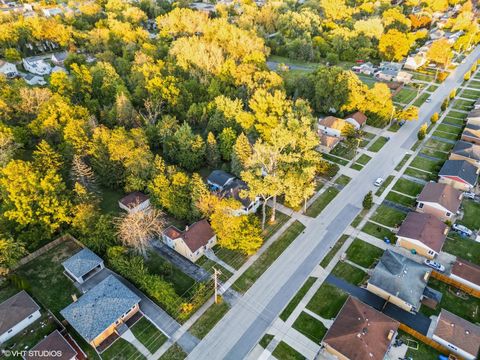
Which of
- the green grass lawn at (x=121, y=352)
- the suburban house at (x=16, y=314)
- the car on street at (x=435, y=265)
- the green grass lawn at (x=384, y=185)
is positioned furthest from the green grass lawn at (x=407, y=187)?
the suburban house at (x=16, y=314)

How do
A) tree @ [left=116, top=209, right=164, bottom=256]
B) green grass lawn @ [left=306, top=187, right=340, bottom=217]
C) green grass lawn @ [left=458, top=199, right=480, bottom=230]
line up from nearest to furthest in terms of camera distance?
tree @ [left=116, top=209, right=164, bottom=256]
green grass lawn @ [left=458, top=199, right=480, bottom=230]
green grass lawn @ [left=306, top=187, right=340, bottom=217]

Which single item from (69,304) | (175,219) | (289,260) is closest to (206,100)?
(175,219)

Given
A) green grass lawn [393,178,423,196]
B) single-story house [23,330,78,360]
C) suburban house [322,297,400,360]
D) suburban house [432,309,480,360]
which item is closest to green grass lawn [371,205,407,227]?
green grass lawn [393,178,423,196]

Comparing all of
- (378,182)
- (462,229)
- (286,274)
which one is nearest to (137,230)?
(286,274)

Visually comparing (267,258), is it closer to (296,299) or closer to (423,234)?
(296,299)

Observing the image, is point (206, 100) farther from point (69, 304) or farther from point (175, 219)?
point (69, 304)

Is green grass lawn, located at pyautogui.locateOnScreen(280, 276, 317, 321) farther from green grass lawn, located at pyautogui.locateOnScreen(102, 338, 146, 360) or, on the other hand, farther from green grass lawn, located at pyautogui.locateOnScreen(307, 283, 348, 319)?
green grass lawn, located at pyautogui.locateOnScreen(102, 338, 146, 360)
